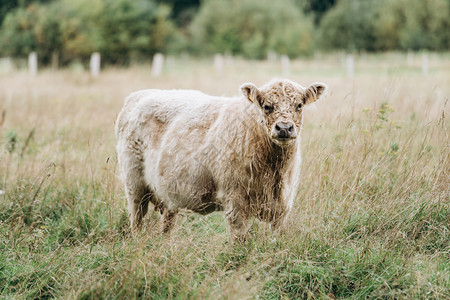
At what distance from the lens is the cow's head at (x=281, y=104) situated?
11.9 ft

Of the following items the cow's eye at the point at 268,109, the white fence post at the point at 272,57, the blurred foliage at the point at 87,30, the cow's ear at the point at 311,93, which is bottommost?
the white fence post at the point at 272,57

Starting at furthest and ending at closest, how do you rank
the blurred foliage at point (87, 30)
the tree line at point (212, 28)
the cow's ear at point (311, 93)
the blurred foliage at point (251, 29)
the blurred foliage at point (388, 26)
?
the blurred foliage at point (251, 29) → the blurred foliage at point (388, 26) → the tree line at point (212, 28) → the blurred foliage at point (87, 30) → the cow's ear at point (311, 93)

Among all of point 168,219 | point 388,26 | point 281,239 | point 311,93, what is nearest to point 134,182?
point 168,219

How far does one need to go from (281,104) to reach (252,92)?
0.29 m

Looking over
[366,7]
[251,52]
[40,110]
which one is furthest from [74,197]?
[366,7]

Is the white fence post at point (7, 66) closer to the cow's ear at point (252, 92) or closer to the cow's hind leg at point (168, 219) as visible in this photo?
the cow's hind leg at point (168, 219)

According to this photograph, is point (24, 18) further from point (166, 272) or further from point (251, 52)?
point (251, 52)

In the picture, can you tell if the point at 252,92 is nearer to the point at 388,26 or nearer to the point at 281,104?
the point at 281,104

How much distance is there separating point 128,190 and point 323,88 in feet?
7.74

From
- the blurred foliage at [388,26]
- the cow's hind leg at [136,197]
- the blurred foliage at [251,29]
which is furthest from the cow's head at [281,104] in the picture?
the blurred foliage at [388,26]

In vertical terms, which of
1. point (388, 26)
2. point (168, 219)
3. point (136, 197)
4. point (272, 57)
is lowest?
point (168, 219)

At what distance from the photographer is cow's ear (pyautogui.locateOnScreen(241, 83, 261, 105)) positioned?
393 cm

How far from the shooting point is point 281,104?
151 inches

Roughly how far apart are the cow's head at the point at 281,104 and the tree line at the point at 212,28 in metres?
23.6
